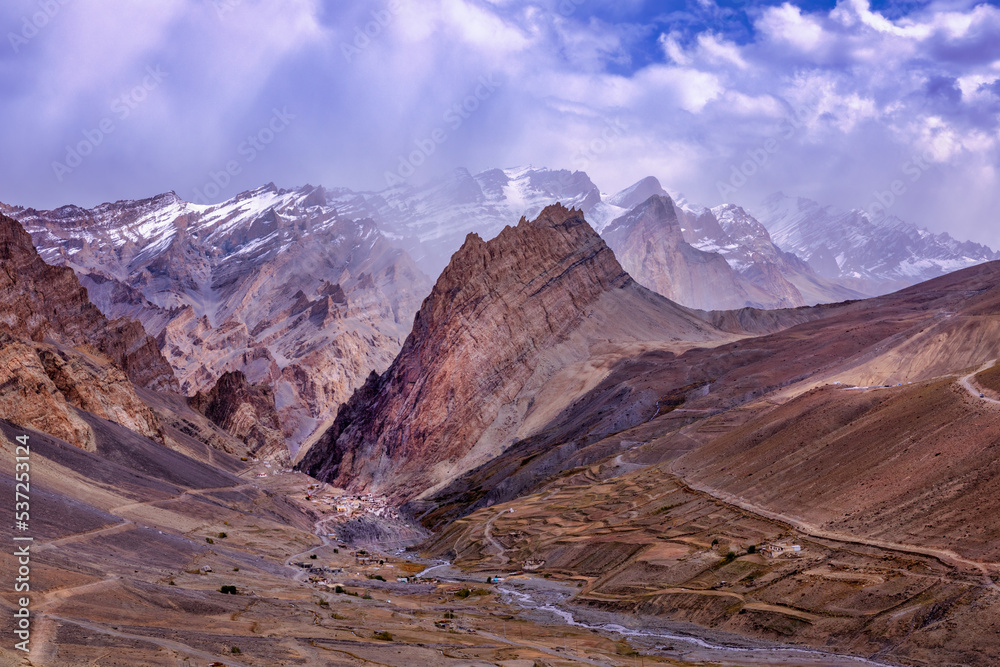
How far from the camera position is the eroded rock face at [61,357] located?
283 ft

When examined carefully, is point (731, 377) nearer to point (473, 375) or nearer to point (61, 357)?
point (473, 375)

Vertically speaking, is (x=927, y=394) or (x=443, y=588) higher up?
(x=927, y=394)

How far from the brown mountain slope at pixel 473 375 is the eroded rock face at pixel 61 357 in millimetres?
44351

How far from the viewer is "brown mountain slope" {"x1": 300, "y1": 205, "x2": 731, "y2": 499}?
540ft

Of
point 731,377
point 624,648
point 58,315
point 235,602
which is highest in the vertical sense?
point 58,315

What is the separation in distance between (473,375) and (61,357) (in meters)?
79.5

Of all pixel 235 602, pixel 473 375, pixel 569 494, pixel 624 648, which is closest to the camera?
pixel 624 648

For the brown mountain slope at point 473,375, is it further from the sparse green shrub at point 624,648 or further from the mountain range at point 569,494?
the sparse green shrub at point 624,648

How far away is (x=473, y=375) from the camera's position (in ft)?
575

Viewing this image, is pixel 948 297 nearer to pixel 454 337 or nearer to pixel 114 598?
pixel 454 337

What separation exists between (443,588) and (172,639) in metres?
39.2

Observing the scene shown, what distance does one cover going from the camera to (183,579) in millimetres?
56750

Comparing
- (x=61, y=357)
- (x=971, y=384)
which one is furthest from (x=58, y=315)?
(x=971, y=384)

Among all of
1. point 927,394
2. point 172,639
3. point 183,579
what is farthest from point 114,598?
point 927,394
